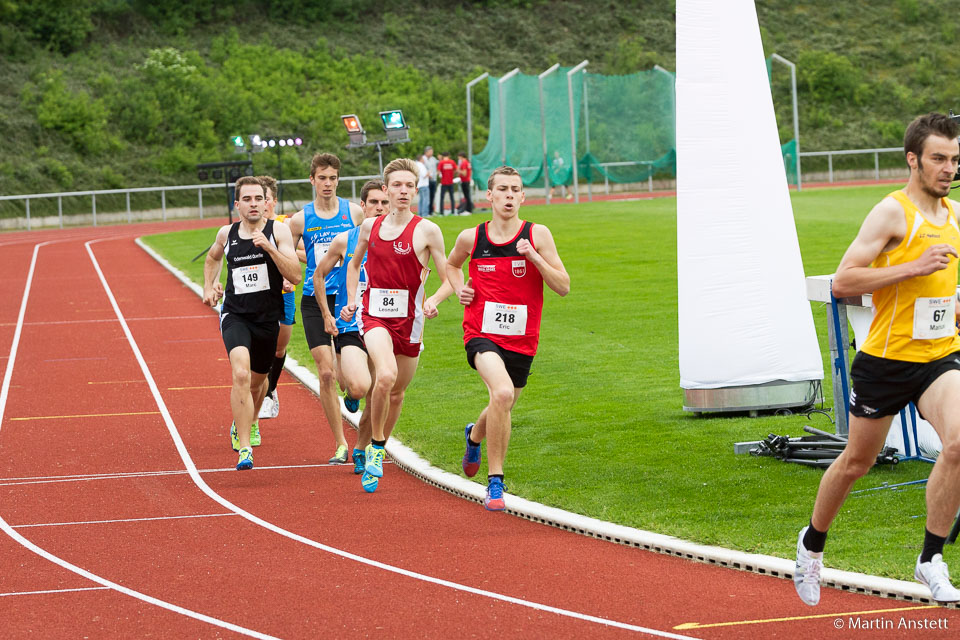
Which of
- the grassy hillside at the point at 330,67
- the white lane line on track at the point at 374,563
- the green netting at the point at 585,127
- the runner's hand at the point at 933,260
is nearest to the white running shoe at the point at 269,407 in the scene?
the white lane line on track at the point at 374,563

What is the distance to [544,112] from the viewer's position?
4206 centimetres

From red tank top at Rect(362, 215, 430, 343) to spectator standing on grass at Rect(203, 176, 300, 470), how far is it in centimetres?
97

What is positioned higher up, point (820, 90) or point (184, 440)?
point (820, 90)

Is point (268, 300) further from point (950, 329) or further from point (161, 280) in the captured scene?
point (161, 280)

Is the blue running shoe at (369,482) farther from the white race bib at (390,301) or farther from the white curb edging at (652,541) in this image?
the white race bib at (390,301)

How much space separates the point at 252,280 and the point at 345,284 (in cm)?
70

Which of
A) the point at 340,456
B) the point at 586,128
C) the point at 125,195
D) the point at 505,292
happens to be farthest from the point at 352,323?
the point at 125,195

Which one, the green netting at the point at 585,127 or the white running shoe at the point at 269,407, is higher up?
the green netting at the point at 585,127

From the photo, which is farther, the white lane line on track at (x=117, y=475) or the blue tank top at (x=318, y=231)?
the blue tank top at (x=318, y=231)

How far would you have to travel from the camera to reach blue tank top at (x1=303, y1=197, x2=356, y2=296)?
10086 mm

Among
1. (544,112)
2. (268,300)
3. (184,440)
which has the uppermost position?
(544,112)

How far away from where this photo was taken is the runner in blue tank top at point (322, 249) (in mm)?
10039

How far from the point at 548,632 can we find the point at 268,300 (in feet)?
16.1

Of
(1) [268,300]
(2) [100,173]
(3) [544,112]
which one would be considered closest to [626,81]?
(3) [544,112]
